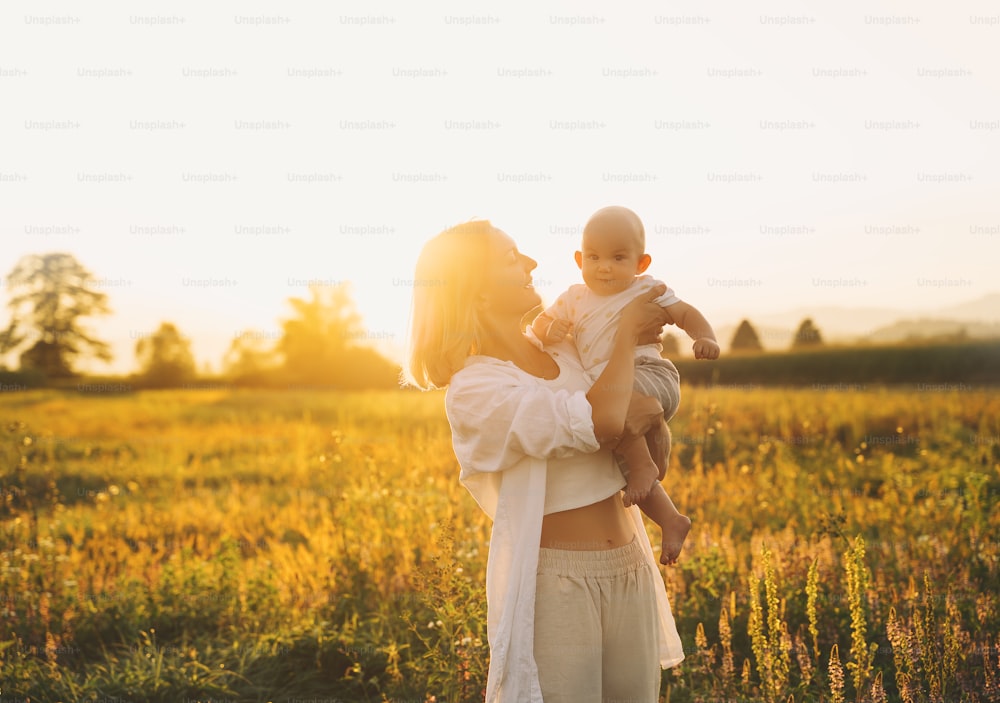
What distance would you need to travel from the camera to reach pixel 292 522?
7.78 m

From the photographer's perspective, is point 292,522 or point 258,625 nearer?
point 258,625

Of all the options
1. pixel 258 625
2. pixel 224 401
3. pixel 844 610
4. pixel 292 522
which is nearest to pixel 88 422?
pixel 224 401

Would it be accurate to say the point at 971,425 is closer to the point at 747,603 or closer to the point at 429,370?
the point at 747,603

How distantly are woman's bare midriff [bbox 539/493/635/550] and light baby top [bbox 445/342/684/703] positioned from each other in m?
0.05

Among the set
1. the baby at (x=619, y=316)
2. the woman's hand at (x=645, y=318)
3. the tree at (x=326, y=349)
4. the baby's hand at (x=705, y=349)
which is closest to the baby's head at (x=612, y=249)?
the baby at (x=619, y=316)

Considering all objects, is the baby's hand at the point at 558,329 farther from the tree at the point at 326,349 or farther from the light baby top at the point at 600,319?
the tree at the point at 326,349

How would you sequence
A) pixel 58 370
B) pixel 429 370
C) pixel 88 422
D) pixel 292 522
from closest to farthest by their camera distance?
pixel 429 370, pixel 292 522, pixel 88 422, pixel 58 370

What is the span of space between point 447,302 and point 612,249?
0.65 m

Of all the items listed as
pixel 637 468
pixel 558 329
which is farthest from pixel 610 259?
pixel 637 468

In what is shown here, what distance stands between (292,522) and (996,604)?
5.56 meters

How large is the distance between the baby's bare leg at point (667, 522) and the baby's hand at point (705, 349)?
50 centimetres

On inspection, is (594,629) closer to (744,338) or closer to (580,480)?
(580,480)

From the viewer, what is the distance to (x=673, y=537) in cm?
317

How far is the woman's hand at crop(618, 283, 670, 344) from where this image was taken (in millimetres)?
3025
